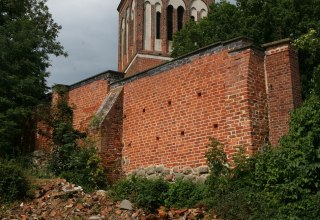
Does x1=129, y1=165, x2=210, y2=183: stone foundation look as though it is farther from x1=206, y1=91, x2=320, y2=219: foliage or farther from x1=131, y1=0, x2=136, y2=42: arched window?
x1=131, y1=0, x2=136, y2=42: arched window

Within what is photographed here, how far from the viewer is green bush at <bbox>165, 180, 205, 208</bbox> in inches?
402

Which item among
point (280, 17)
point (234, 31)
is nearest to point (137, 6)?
point (234, 31)

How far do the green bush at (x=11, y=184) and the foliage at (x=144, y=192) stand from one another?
2.37 m

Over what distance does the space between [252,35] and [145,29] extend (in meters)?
17.2

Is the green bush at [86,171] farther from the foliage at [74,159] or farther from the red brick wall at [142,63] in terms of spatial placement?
the red brick wall at [142,63]

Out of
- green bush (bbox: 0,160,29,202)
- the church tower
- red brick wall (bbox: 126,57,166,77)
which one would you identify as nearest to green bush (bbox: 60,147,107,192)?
green bush (bbox: 0,160,29,202)

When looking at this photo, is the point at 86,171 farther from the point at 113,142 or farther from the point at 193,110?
the point at 193,110

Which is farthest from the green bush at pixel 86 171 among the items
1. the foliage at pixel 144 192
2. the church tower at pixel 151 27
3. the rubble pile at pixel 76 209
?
the church tower at pixel 151 27

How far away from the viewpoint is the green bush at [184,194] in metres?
10.2

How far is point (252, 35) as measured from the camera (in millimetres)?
18828

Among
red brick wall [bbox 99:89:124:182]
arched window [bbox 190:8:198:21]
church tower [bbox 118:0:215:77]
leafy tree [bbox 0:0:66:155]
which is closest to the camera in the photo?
red brick wall [bbox 99:89:124:182]

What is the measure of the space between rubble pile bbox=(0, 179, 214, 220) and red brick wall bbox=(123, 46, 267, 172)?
85.3 inches

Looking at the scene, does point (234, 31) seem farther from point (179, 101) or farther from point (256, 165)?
point (256, 165)

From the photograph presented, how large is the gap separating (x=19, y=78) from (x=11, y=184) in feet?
21.0
